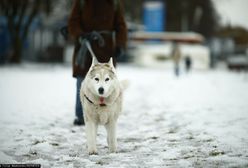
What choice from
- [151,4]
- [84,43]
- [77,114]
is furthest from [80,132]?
[151,4]

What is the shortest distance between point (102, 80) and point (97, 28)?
2224 millimetres

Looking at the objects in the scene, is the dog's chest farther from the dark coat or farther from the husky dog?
the dark coat

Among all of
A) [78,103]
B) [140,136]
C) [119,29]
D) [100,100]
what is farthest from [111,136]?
[119,29]

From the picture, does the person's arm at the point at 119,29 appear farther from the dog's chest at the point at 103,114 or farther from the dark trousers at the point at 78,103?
the dog's chest at the point at 103,114

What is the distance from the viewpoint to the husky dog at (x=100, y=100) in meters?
5.89

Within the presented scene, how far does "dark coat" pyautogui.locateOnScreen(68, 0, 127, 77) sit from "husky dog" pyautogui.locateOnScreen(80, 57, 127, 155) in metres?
1.87

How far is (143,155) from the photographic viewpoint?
5.81m

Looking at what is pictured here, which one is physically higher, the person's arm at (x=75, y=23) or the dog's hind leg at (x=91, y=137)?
the person's arm at (x=75, y=23)

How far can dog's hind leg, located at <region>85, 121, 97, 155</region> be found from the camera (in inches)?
233

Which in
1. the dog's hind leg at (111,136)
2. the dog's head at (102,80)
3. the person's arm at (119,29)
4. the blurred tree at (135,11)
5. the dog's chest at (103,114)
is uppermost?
the blurred tree at (135,11)

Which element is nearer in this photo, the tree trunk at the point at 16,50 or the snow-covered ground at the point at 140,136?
the snow-covered ground at the point at 140,136

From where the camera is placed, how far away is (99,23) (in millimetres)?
7844

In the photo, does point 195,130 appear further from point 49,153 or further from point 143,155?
point 49,153

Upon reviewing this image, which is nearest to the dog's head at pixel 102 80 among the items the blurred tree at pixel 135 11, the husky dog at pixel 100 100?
the husky dog at pixel 100 100
